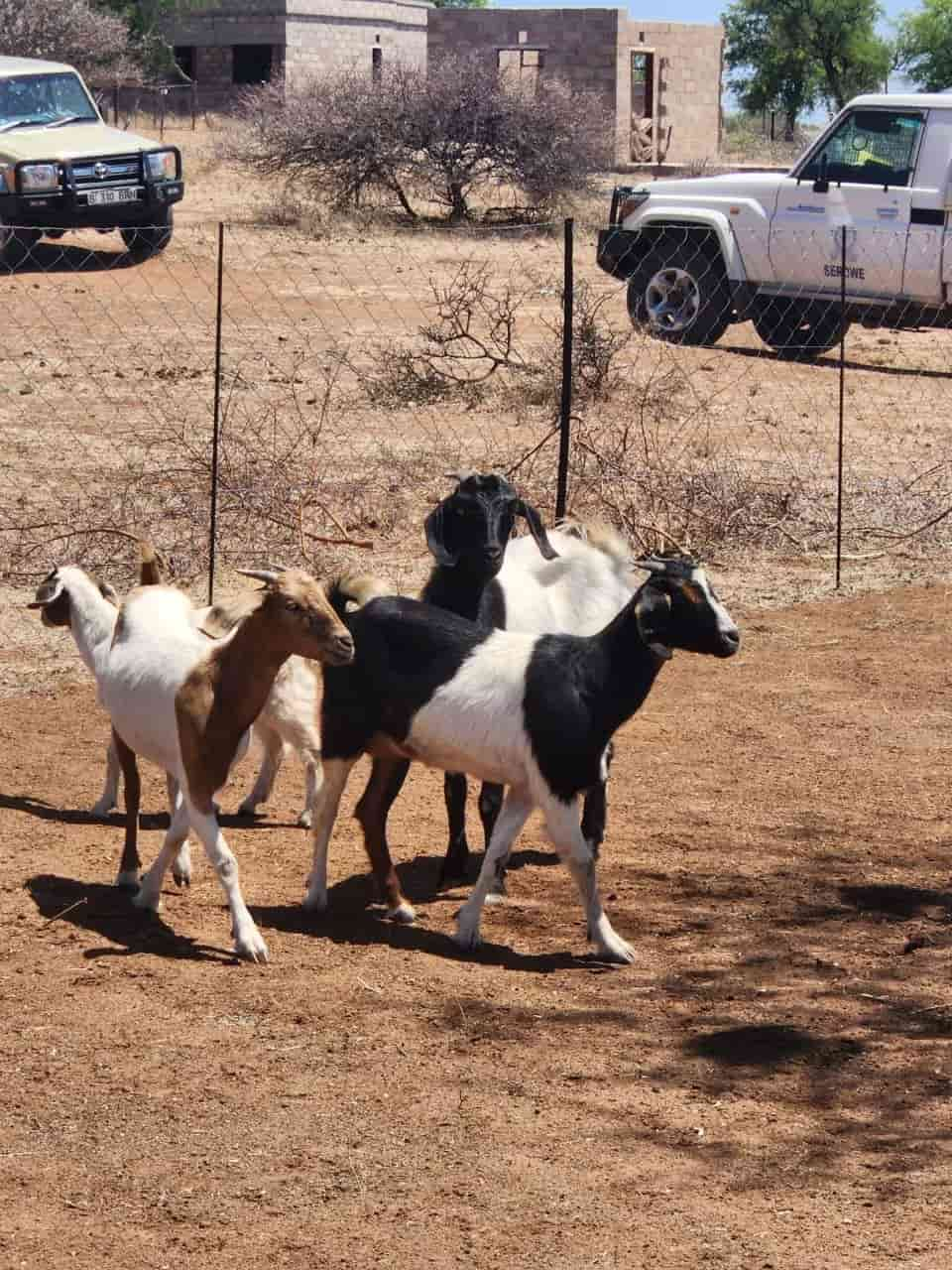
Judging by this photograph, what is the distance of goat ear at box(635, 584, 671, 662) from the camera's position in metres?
6.11

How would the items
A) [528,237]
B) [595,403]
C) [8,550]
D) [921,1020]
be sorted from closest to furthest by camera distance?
1. [921,1020]
2. [8,550]
3. [595,403]
4. [528,237]

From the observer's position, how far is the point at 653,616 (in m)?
6.12

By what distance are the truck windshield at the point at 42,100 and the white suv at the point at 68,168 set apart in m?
0.01

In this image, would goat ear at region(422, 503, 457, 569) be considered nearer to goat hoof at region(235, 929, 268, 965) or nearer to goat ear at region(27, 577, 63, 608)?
goat ear at region(27, 577, 63, 608)

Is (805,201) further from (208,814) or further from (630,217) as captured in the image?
(208,814)

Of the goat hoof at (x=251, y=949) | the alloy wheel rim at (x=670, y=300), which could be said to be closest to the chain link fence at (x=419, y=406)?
the alloy wheel rim at (x=670, y=300)

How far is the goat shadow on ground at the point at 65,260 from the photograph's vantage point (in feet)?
67.8

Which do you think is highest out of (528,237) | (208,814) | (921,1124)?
(528,237)

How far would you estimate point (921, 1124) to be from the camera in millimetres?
5023

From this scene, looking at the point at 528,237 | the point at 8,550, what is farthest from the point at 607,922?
the point at 528,237

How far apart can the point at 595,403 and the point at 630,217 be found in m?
4.58

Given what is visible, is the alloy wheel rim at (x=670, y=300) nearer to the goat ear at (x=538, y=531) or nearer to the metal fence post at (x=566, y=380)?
the metal fence post at (x=566, y=380)

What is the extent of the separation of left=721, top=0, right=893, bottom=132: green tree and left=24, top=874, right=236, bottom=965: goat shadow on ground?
59097mm

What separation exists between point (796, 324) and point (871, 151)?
178cm
